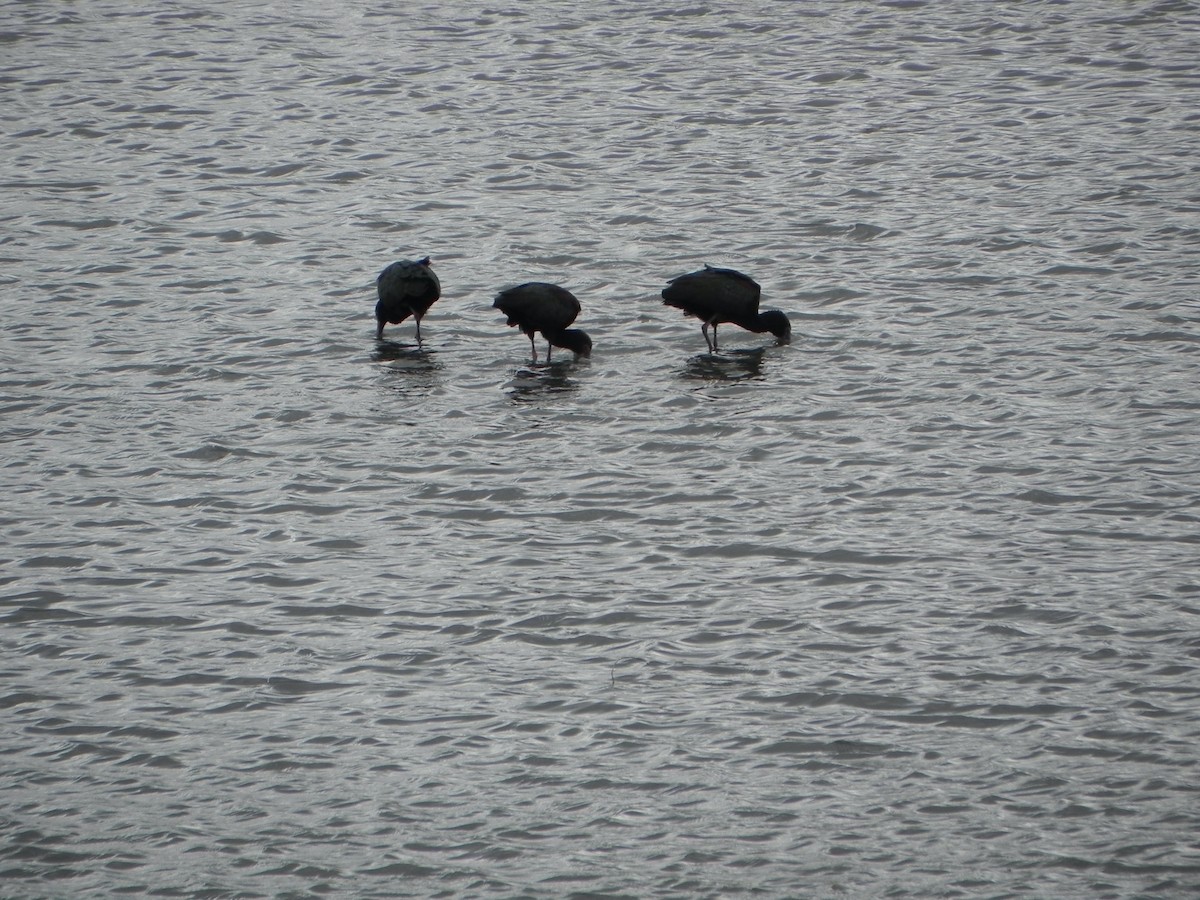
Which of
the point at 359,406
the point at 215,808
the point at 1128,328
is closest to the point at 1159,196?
the point at 1128,328

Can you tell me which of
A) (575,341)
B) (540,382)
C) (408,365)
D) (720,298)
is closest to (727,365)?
(720,298)

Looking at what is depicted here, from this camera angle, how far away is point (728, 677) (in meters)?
9.98

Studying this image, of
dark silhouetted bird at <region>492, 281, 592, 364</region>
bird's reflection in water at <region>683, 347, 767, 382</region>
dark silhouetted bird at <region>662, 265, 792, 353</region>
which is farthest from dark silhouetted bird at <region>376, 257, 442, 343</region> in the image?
bird's reflection in water at <region>683, 347, 767, 382</region>

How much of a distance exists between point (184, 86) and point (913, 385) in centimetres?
1423

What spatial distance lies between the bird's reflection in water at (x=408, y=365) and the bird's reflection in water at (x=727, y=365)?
2.39 metres

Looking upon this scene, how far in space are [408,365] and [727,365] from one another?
3.01 meters

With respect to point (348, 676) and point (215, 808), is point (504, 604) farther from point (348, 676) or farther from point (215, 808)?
point (215, 808)

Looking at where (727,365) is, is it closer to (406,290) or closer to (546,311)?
(546,311)

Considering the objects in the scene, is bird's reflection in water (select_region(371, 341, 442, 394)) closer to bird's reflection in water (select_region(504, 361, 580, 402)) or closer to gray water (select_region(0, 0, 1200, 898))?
gray water (select_region(0, 0, 1200, 898))

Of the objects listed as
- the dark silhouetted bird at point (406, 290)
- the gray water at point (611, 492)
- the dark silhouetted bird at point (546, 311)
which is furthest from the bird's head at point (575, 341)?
the dark silhouetted bird at point (406, 290)

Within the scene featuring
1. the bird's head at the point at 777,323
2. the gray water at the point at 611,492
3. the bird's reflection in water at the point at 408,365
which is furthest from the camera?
the bird's head at the point at 777,323

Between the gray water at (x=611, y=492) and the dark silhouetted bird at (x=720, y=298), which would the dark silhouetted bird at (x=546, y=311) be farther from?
the dark silhouetted bird at (x=720, y=298)

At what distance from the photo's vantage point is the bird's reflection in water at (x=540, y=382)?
14.6 metres

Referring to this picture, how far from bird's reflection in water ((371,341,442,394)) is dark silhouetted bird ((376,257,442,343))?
289 millimetres
